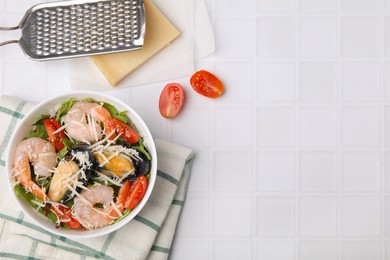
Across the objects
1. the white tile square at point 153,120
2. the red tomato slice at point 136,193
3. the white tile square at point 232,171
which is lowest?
the red tomato slice at point 136,193

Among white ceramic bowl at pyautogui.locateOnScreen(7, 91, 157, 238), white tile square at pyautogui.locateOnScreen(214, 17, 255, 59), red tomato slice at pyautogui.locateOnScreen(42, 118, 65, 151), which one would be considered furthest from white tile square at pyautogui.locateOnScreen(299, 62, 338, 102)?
red tomato slice at pyautogui.locateOnScreen(42, 118, 65, 151)

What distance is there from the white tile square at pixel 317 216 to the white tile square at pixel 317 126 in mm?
99

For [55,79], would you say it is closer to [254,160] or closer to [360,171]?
[254,160]

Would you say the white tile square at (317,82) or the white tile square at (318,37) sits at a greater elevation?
the white tile square at (318,37)

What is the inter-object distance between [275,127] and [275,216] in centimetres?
16

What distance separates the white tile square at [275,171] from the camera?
3.57ft

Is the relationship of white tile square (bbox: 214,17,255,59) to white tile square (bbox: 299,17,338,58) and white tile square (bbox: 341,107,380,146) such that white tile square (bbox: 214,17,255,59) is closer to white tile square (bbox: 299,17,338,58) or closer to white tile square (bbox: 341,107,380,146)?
white tile square (bbox: 299,17,338,58)

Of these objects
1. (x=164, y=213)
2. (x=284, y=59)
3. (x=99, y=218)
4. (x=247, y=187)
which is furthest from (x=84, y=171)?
(x=284, y=59)

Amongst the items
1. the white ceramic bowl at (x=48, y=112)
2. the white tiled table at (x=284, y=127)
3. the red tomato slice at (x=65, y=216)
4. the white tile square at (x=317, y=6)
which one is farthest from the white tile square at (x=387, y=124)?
the red tomato slice at (x=65, y=216)

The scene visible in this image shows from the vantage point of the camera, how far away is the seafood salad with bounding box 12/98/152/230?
0.93 metres

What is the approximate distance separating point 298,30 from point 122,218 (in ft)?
1.49

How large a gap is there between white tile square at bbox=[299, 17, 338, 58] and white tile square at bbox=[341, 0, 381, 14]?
0.09 feet

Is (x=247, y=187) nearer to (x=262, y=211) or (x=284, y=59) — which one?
(x=262, y=211)

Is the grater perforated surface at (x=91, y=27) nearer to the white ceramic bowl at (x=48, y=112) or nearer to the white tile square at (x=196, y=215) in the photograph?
the white ceramic bowl at (x=48, y=112)
